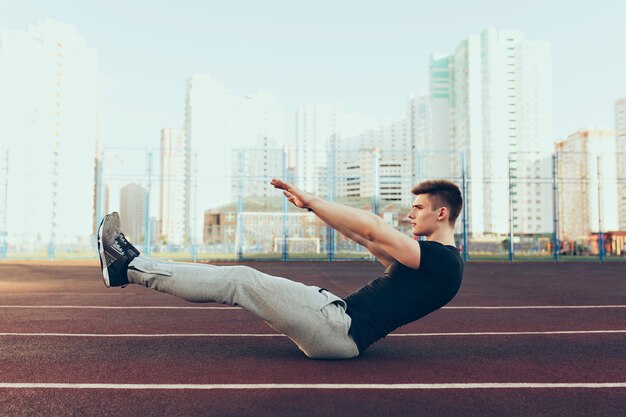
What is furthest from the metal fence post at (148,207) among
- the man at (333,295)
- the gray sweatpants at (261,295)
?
the gray sweatpants at (261,295)

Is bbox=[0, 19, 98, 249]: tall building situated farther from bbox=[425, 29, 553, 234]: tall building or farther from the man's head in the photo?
the man's head

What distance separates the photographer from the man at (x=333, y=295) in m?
3.08

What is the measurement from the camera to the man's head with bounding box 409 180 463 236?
319 cm

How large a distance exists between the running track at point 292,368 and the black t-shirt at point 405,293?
24cm

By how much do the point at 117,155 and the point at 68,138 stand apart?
5103 cm

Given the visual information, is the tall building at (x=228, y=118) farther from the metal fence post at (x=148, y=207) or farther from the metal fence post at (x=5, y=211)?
the metal fence post at (x=148, y=207)

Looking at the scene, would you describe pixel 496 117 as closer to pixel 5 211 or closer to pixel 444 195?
pixel 5 211

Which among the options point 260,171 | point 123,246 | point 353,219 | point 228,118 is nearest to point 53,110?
point 228,118

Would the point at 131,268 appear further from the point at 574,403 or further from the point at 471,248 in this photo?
the point at 471,248

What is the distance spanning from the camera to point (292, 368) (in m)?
3.12

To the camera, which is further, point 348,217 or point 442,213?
point 442,213

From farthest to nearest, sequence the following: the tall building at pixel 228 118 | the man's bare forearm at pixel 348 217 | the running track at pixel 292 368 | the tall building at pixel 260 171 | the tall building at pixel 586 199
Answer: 1. the tall building at pixel 228 118
2. the tall building at pixel 586 199
3. the tall building at pixel 260 171
4. the man's bare forearm at pixel 348 217
5. the running track at pixel 292 368

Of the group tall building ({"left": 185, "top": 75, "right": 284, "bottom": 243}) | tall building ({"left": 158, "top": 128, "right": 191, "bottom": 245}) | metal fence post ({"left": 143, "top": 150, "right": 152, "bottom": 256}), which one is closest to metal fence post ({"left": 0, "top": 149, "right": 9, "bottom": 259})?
metal fence post ({"left": 143, "top": 150, "right": 152, "bottom": 256})

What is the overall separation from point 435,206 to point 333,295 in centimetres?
81
